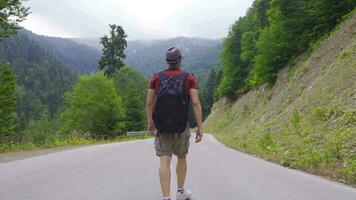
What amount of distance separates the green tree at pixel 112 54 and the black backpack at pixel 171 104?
2885 inches

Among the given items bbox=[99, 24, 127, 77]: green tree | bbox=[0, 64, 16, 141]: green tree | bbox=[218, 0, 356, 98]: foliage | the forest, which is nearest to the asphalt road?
the forest

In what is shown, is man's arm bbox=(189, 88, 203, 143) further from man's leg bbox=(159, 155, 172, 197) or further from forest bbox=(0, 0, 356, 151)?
forest bbox=(0, 0, 356, 151)

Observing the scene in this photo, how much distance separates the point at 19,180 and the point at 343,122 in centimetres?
1079

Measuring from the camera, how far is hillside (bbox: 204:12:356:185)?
1171 cm

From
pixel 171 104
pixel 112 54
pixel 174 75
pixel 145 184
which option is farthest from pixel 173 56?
pixel 112 54

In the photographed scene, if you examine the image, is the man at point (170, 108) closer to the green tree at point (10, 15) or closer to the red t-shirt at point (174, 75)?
the red t-shirt at point (174, 75)

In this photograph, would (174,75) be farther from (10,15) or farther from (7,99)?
(7,99)

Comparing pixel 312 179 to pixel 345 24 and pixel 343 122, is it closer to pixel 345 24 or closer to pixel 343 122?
pixel 343 122

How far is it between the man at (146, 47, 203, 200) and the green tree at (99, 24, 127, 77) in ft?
240

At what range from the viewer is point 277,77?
1457 inches

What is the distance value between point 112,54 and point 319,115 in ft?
208

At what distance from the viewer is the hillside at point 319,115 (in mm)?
11711

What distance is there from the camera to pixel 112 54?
78938 mm

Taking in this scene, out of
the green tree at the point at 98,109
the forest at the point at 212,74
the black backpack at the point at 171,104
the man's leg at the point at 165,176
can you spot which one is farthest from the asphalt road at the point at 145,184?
the green tree at the point at 98,109
